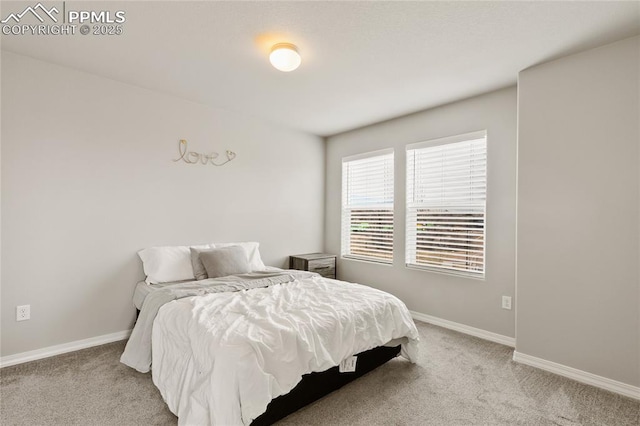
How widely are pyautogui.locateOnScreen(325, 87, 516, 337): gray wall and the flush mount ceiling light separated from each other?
2.12 meters

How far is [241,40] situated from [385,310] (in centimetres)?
242

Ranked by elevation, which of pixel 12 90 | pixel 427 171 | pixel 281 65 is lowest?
pixel 427 171

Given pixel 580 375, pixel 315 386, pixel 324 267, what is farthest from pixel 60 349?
pixel 580 375

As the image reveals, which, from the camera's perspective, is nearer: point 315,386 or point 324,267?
point 315,386

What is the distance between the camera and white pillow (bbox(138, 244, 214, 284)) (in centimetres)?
317

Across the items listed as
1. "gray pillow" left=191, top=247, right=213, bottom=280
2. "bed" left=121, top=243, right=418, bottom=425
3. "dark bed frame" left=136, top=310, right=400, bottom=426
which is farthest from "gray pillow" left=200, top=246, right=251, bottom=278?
"dark bed frame" left=136, top=310, right=400, bottom=426

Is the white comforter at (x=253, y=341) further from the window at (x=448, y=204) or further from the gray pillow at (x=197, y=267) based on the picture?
the window at (x=448, y=204)

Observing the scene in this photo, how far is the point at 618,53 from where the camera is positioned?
2.38 meters

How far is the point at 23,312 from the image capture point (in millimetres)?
2680

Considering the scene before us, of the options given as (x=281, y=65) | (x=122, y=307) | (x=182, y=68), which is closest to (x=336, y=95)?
(x=281, y=65)

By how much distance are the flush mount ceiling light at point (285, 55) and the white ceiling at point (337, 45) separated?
0.18ft

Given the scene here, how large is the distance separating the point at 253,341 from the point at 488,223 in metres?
2.80

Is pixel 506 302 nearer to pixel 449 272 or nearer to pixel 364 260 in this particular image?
pixel 449 272

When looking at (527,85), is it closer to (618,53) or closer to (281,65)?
(618,53)
